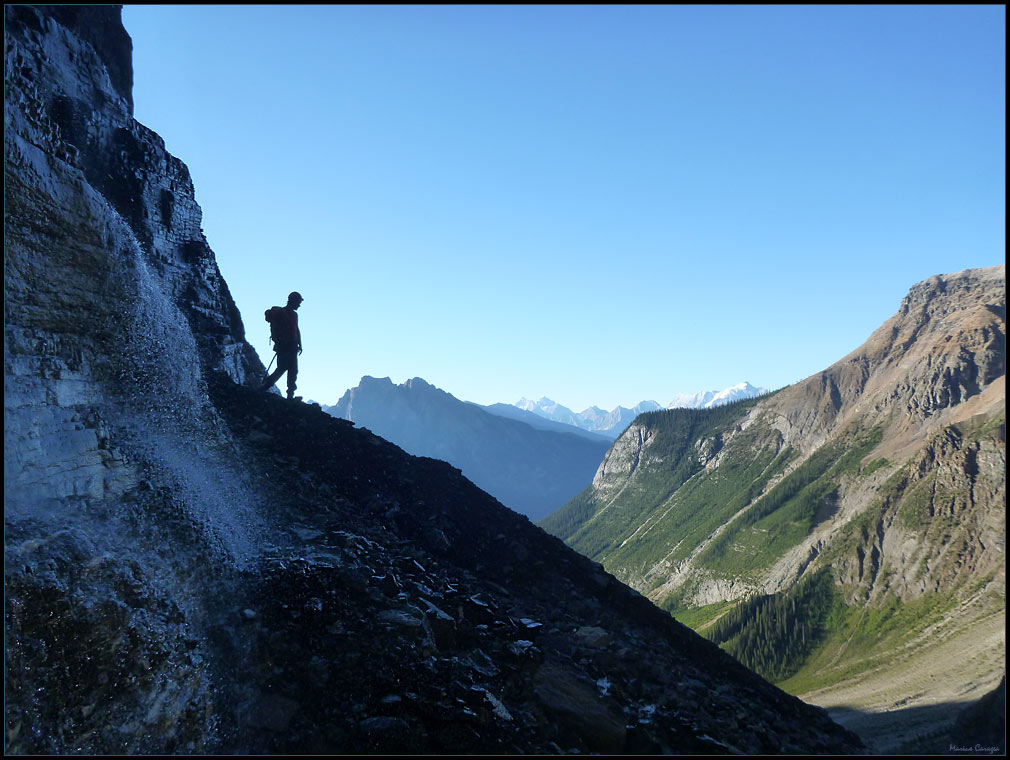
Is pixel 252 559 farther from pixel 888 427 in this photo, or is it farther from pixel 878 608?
pixel 888 427

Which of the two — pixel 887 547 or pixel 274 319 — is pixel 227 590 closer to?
pixel 274 319

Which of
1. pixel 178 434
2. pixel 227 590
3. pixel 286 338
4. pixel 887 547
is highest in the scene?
pixel 286 338

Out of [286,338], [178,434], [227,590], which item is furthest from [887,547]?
[227,590]

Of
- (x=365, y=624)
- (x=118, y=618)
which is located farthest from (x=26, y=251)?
(x=365, y=624)

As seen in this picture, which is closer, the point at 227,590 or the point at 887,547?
the point at 227,590

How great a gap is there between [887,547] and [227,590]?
149526 millimetres

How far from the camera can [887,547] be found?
128 metres

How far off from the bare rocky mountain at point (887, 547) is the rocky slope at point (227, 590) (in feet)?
203

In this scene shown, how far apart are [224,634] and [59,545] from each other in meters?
3.28

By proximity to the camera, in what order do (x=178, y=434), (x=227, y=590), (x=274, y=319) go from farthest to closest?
(x=274, y=319) < (x=178, y=434) < (x=227, y=590)

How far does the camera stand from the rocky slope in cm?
967

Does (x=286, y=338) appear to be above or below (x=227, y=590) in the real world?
above

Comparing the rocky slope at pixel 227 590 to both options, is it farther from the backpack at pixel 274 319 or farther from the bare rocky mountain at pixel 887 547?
the bare rocky mountain at pixel 887 547

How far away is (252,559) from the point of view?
13344mm
